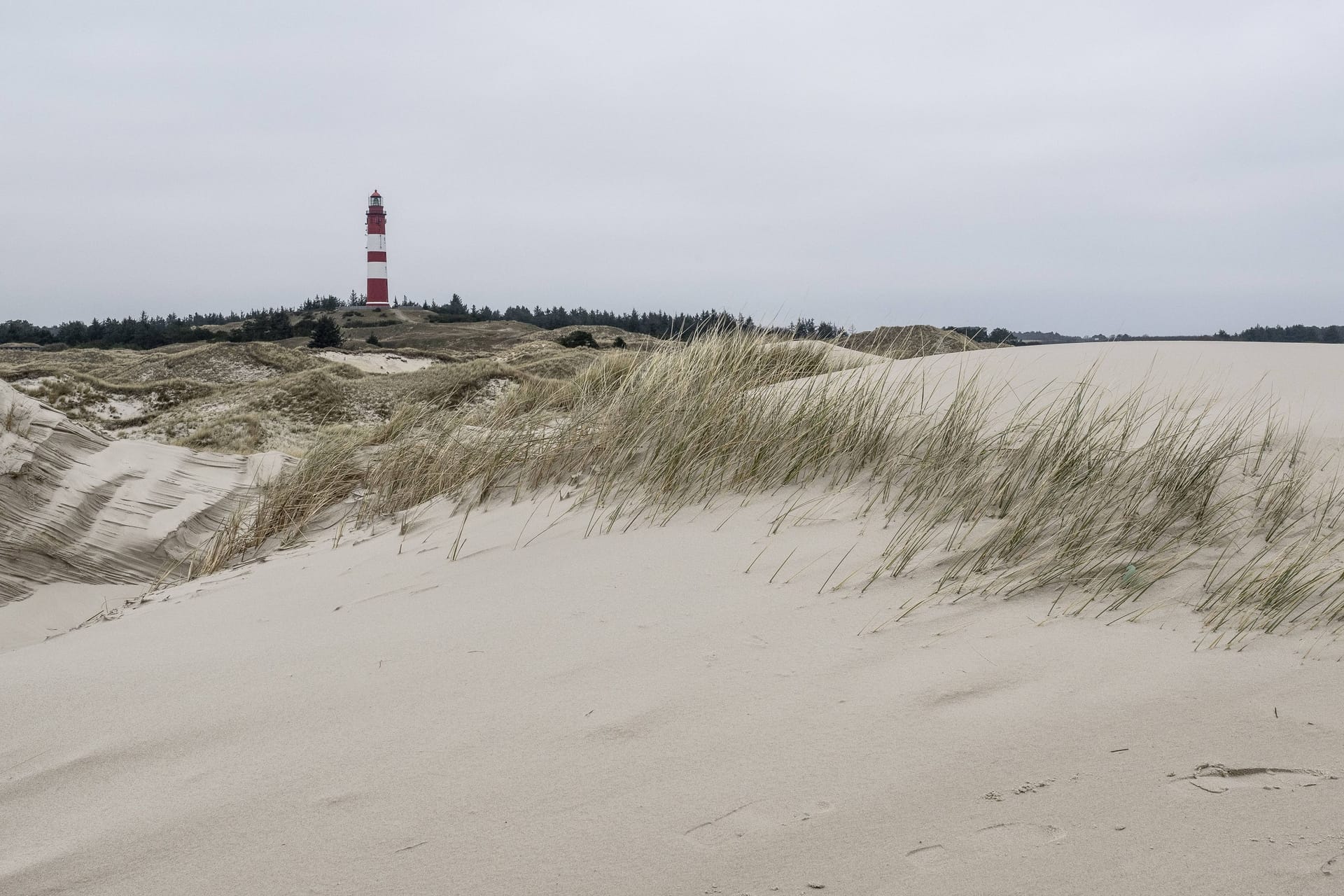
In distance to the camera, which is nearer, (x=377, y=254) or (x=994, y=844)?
(x=994, y=844)

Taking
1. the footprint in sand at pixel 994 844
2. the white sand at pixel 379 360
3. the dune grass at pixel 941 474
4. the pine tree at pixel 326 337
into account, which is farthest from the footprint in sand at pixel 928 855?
the pine tree at pixel 326 337

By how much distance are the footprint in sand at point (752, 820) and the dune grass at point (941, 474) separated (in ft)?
3.47

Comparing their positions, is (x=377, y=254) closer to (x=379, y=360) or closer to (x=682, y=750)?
(x=379, y=360)

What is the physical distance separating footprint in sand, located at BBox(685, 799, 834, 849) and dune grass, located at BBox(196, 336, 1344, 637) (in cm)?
106

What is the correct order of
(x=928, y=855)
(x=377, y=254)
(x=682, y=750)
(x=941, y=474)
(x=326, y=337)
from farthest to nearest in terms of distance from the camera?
(x=377, y=254)
(x=326, y=337)
(x=941, y=474)
(x=682, y=750)
(x=928, y=855)

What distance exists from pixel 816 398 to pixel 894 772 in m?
2.95

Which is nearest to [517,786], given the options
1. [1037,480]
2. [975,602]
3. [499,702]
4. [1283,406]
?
[499,702]

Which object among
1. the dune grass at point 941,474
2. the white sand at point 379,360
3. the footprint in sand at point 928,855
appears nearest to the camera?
the footprint in sand at point 928,855

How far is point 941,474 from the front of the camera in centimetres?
339

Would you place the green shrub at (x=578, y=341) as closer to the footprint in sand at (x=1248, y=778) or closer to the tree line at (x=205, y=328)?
the tree line at (x=205, y=328)

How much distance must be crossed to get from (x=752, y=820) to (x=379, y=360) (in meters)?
27.3

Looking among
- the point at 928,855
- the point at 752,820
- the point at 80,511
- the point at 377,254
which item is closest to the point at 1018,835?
the point at 928,855

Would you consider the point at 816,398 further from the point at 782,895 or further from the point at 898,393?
the point at 782,895

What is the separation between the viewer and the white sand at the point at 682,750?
52.9 inches
